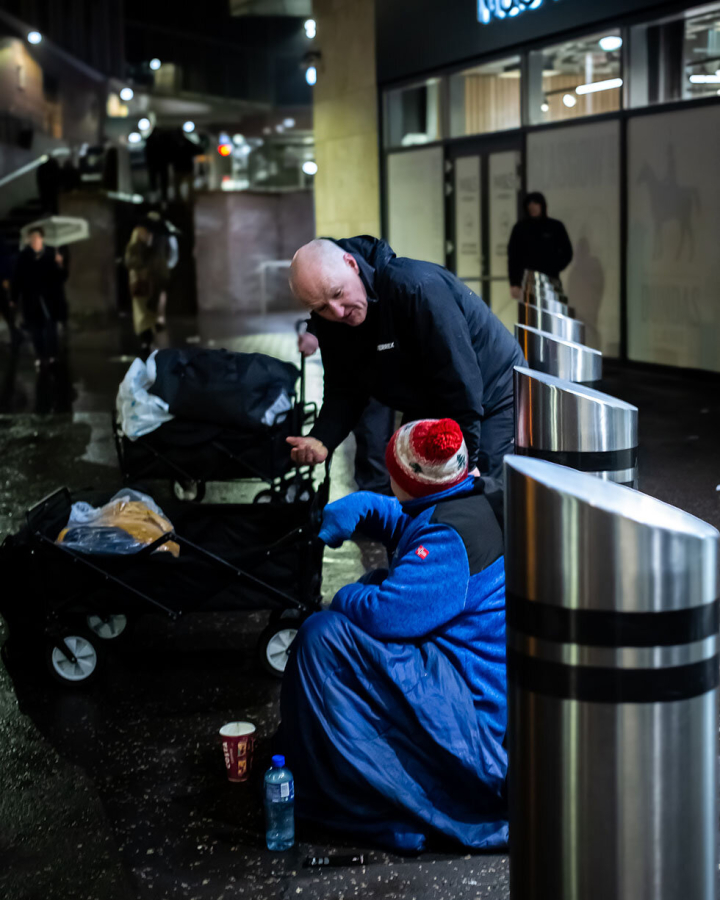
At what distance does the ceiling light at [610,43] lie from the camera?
48.6 ft

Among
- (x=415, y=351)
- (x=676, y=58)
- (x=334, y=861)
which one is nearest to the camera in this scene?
(x=334, y=861)

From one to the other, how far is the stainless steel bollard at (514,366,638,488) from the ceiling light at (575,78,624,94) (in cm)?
1176

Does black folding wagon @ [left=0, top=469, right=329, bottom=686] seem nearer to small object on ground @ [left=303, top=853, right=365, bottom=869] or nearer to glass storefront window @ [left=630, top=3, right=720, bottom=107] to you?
small object on ground @ [left=303, top=853, right=365, bottom=869]

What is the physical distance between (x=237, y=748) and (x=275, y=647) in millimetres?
1037

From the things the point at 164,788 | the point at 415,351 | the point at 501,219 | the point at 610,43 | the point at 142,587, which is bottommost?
the point at 164,788

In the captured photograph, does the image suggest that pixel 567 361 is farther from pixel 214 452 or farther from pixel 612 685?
pixel 612 685

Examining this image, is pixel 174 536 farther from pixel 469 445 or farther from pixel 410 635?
pixel 410 635

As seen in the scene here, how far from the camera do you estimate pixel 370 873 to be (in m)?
3.42

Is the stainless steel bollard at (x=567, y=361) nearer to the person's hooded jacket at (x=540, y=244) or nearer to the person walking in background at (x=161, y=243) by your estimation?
the person's hooded jacket at (x=540, y=244)

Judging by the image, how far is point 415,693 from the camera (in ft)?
11.5

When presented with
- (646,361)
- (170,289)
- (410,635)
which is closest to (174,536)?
(410,635)

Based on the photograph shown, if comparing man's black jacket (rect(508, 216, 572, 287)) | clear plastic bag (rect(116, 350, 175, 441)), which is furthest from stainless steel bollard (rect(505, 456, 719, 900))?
man's black jacket (rect(508, 216, 572, 287))

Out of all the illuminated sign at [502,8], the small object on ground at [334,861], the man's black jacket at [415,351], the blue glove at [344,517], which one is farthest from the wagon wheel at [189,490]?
the illuminated sign at [502,8]

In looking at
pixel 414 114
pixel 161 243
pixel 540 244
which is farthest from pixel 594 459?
pixel 414 114
